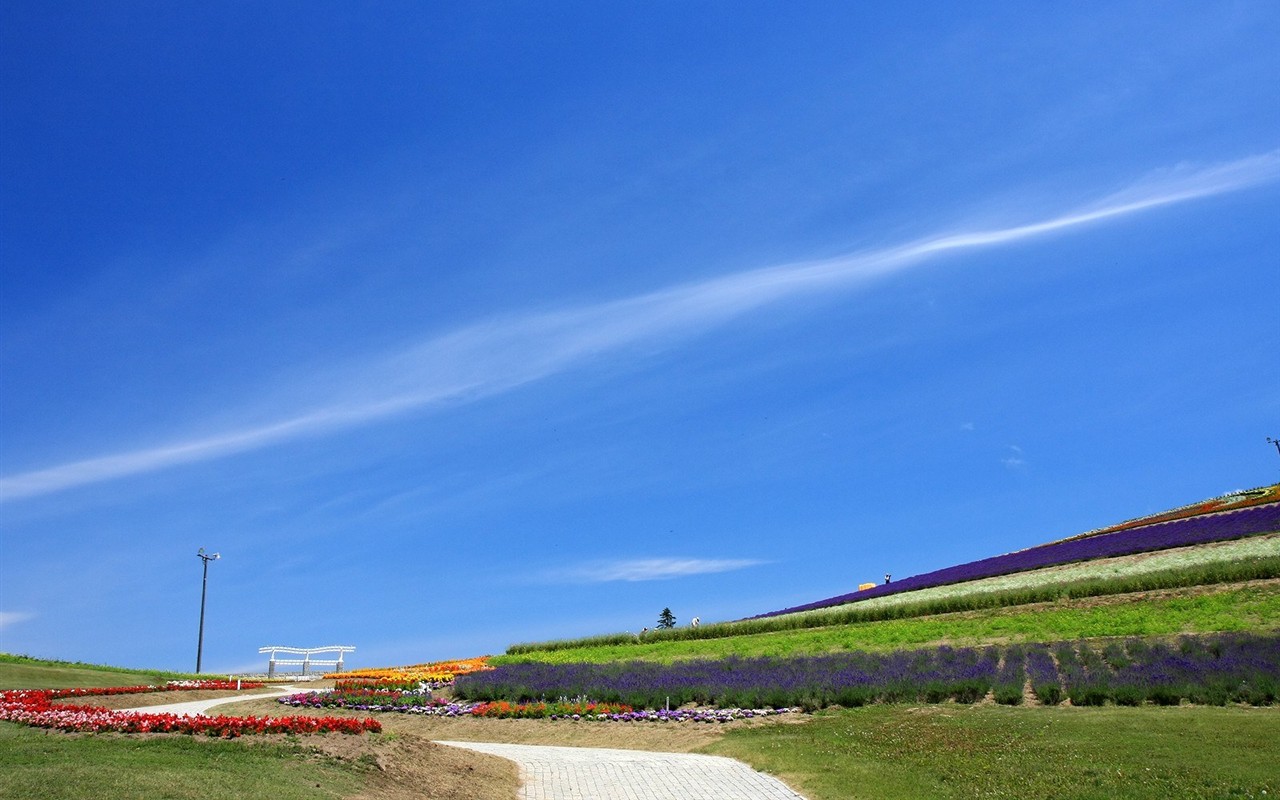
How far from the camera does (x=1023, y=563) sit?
35406 millimetres

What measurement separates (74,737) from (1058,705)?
1753 centimetres

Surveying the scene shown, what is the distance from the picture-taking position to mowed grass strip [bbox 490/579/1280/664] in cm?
1962

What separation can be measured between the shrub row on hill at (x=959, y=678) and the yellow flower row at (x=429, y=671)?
4.72m

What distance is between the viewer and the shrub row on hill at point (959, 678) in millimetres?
15492

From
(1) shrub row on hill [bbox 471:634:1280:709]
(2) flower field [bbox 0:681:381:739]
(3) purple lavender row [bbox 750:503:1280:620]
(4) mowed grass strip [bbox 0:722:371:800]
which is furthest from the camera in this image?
(3) purple lavender row [bbox 750:503:1280:620]

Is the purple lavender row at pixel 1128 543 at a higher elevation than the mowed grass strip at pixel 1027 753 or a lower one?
higher

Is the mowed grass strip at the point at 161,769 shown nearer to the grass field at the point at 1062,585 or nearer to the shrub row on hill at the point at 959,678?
the shrub row on hill at the point at 959,678

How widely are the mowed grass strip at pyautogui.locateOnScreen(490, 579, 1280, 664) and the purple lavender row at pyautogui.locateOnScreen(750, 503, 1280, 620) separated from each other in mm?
8638

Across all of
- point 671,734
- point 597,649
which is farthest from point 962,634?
point 597,649

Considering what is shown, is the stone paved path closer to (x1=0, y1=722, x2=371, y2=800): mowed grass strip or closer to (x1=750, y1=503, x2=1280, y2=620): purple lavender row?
(x1=0, y1=722, x2=371, y2=800): mowed grass strip

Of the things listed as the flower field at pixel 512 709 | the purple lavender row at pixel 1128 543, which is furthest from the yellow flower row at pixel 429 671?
the purple lavender row at pixel 1128 543

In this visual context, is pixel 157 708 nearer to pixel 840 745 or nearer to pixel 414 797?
pixel 414 797

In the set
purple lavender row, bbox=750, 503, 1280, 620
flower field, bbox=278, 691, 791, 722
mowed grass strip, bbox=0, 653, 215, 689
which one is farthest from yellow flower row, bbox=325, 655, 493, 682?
purple lavender row, bbox=750, 503, 1280, 620

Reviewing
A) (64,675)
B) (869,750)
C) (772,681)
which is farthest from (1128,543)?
(64,675)
